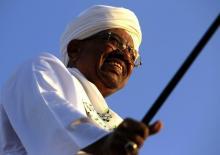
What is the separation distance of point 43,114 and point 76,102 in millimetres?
431

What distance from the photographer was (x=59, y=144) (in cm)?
350

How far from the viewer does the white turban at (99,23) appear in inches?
235

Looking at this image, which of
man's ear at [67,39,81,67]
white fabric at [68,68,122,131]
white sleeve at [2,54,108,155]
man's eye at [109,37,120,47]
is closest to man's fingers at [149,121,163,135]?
white sleeve at [2,54,108,155]

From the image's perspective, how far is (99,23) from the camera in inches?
238

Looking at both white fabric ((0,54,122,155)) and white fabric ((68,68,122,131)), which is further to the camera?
white fabric ((68,68,122,131))

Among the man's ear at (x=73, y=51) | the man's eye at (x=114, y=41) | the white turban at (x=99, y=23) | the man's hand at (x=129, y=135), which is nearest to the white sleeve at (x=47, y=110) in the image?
the man's hand at (x=129, y=135)

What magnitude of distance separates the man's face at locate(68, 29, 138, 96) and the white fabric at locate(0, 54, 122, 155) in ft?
3.33

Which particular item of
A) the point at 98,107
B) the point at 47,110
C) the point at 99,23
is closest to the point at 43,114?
the point at 47,110

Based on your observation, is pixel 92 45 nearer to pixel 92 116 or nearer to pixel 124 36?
pixel 124 36

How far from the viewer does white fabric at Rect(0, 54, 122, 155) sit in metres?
3.47

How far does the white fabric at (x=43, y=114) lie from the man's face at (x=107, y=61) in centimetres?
101

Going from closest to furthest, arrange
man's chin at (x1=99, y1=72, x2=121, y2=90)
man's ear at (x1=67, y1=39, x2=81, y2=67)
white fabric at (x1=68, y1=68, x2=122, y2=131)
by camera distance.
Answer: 1. white fabric at (x1=68, y1=68, x2=122, y2=131)
2. man's chin at (x1=99, y1=72, x2=121, y2=90)
3. man's ear at (x1=67, y1=39, x2=81, y2=67)

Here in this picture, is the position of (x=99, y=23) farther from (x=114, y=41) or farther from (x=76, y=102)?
(x=76, y=102)

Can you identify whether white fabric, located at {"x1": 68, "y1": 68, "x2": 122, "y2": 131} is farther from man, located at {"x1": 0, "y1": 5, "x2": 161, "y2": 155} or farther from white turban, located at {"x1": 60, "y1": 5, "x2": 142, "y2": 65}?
white turban, located at {"x1": 60, "y1": 5, "x2": 142, "y2": 65}
